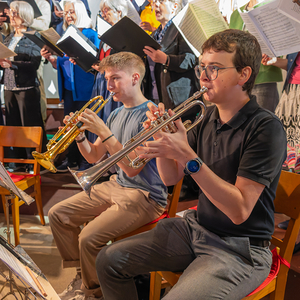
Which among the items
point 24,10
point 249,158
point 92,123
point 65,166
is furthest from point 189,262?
point 24,10

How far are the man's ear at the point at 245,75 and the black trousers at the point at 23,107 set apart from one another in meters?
3.18

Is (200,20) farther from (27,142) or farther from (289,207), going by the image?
(27,142)

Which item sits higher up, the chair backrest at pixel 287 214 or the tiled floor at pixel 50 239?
the chair backrest at pixel 287 214

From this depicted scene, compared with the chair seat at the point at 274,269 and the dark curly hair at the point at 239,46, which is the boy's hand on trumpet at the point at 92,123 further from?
the chair seat at the point at 274,269

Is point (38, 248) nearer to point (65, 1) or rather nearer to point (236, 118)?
point (236, 118)

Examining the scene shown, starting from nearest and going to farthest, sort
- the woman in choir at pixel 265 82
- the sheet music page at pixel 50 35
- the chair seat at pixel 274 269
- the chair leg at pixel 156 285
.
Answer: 1. the chair seat at pixel 274 269
2. the chair leg at pixel 156 285
3. the woman in choir at pixel 265 82
4. the sheet music page at pixel 50 35

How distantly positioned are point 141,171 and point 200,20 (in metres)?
1.25

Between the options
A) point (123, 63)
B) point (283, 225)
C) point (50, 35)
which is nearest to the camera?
point (123, 63)

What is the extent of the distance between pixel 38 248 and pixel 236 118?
6.51 ft

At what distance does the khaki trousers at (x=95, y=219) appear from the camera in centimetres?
148

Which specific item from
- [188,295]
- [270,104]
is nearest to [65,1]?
[270,104]

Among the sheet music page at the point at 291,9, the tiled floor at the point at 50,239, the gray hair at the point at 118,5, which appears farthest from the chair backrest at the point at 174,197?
the gray hair at the point at 118,5

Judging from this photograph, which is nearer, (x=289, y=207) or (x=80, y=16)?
(x=289, y=207)

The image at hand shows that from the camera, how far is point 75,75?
3.49 metres
